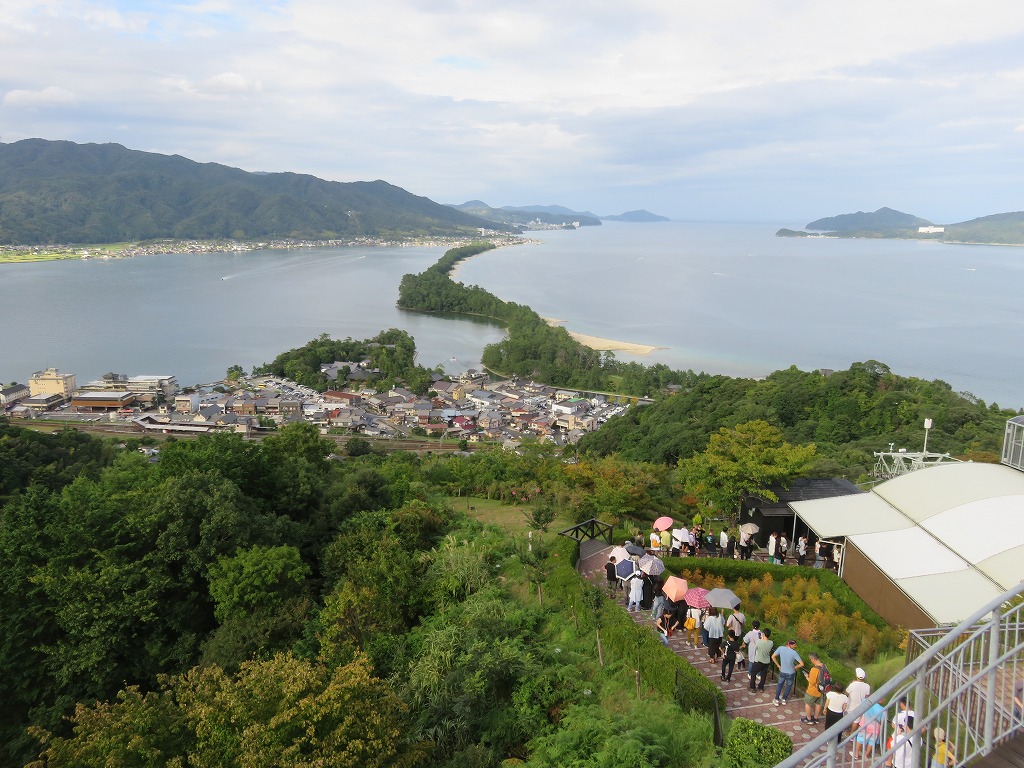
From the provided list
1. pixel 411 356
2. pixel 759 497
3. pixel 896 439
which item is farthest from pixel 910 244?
pixel 759 497

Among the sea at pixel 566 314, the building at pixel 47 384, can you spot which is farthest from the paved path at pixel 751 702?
the building at pixel 47 384

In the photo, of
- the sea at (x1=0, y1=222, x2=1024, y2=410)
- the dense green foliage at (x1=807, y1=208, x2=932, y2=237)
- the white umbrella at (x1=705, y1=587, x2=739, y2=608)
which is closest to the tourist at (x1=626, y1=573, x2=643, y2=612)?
the white umbrella at (x1=705, y1=587, x2=739, y2=608)

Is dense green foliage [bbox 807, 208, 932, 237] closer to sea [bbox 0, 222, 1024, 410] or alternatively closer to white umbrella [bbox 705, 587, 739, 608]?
sea [bbox 0, 222, 1024, 410]

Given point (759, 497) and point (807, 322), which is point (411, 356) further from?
point (759, 497)

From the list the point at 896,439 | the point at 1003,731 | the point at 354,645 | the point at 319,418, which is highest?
the point at 1003,731

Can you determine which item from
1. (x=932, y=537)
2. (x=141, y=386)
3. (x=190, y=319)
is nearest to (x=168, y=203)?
(x=190, y=319)

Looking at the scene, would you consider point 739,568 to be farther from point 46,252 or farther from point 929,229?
point 929,229
